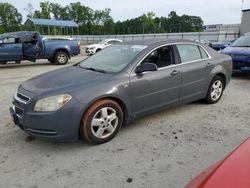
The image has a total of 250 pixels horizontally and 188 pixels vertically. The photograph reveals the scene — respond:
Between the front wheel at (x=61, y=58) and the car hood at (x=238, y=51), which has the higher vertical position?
the car hood at (x=238, y=51)

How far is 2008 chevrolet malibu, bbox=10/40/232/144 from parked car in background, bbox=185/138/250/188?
6.81 feet

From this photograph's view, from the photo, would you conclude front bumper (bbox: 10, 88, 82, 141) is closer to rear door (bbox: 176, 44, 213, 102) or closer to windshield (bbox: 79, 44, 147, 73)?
windshield (bbox: 79, 44, 147, 73)

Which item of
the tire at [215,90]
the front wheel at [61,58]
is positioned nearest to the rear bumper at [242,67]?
the tire at [215,90]

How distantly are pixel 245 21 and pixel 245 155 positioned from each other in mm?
37435

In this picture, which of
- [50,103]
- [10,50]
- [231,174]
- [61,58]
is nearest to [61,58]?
[61,58]

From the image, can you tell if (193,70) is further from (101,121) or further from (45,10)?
(45,10)

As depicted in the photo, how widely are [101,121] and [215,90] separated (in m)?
3.05

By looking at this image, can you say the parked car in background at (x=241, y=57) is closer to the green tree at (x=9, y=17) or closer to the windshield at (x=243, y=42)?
the windshield at (x=243, y=42)

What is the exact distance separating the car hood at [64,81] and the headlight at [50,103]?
0.16 metres

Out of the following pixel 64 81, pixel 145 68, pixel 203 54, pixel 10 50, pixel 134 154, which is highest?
pixel 203 54

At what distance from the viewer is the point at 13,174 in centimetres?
309

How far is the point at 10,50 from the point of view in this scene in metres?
11.6

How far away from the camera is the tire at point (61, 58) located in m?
12.9

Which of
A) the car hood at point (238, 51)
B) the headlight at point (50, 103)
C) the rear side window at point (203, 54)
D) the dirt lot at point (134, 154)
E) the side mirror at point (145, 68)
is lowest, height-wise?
the dirt lot at point (134, 154)
